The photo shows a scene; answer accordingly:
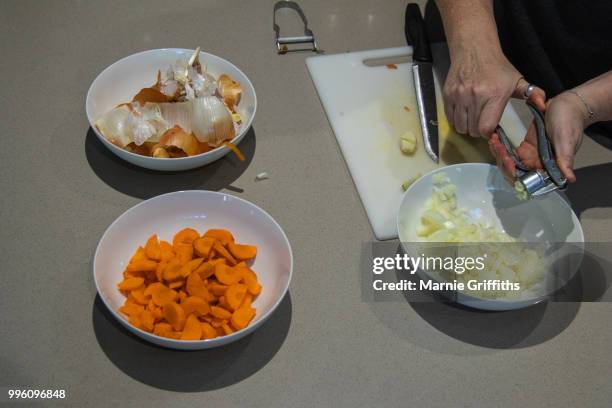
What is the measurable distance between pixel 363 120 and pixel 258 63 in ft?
1.07

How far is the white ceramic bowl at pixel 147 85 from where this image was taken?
1180 millimetres

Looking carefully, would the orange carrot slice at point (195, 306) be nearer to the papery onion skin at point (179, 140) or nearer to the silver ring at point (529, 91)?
the papery onion skin at point (179, 140)

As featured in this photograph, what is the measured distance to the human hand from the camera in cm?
126

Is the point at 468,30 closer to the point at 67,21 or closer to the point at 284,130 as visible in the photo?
the point at 284,130

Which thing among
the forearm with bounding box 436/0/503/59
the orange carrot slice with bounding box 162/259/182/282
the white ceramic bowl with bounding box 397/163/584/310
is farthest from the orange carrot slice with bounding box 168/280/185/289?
the forearm with bounding box 436/0/503/59

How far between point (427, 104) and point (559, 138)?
0.35 metres

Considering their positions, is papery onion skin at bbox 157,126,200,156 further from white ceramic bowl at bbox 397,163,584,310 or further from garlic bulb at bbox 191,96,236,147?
white ceramic bowl at bbox 397,163,584,310

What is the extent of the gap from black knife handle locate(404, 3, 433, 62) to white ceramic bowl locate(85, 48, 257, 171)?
1.50 feet

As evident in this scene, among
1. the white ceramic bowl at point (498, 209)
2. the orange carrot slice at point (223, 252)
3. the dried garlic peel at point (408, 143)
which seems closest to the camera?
the orange carrot slice at point (223, 252)

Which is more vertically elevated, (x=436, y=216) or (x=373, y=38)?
(x=373, y=38)

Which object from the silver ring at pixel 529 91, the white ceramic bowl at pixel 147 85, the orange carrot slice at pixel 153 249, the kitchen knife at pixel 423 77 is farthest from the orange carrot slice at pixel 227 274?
the silver ring at pixel 529 91

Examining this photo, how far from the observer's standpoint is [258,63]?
1500 mm

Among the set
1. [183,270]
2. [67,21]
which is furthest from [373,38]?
[183,270]

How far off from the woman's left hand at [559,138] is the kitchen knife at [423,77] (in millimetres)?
152
